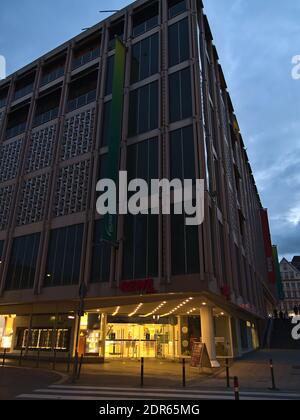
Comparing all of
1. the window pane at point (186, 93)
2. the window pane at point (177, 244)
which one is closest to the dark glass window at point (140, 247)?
the window pane at point (177, 244)

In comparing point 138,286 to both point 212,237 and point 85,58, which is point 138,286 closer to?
point 212,237

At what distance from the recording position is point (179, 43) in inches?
1080

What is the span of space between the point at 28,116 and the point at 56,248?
54.3 ft

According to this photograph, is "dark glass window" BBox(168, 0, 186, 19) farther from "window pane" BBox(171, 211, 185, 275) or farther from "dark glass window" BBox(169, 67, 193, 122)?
"window pane" BBox(171, 211, 185, 275)

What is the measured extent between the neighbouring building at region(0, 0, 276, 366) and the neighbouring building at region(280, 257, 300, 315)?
3524 inches

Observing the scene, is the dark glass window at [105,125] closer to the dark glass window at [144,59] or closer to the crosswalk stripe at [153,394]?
the dark glass window at [144,59]

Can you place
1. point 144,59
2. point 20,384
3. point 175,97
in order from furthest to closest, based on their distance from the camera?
point 144,59 → point 175,97 → point 20,384

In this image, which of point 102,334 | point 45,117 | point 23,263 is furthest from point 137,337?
point 45,117

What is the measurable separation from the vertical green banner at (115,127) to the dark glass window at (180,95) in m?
4.26

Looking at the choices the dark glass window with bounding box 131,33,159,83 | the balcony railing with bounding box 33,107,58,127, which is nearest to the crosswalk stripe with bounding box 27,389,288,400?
the dark glass window with bounding box 131,33,159,83

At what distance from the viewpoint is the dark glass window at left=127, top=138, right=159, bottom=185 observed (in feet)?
79.0

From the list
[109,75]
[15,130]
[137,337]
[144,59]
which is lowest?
[137,337]

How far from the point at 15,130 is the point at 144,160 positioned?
1921 centimetres
